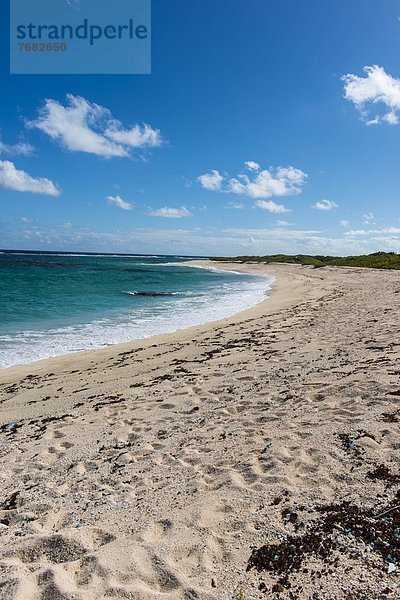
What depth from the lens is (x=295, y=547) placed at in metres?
3.60

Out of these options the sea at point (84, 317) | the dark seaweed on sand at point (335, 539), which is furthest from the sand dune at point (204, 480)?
the sea at point (84, 317)

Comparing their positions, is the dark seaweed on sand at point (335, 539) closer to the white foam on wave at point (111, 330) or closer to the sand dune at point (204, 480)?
the sand dune at point (204, 480)

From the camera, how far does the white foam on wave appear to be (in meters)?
14.6

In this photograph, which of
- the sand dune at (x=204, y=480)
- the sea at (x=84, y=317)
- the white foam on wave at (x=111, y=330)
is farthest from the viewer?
the sea at (x=84, y=317)

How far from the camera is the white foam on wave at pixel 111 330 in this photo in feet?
47.9

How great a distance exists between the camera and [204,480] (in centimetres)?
500

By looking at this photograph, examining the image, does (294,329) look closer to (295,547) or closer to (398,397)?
(398,397)

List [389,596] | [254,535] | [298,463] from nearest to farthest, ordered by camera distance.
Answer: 1. [389,596]
2. [254,535]
3. [298,463]

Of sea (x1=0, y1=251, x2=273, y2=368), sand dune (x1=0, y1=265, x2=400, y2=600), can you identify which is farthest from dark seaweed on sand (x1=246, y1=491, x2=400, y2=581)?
sea (x1=0, y1=251, x2=273, y2=368)

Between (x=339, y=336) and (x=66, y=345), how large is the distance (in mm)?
11043

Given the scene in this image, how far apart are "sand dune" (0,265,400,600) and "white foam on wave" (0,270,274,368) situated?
422 cm

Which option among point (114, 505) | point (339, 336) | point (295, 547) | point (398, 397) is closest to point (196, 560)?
point (295, 547)

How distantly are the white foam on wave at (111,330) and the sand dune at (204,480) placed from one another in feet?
13.8

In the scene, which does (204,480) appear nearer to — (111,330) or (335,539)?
(335,539)
